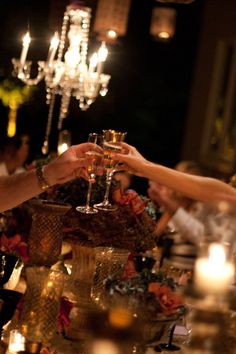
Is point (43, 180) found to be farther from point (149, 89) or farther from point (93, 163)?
point (149, 89)

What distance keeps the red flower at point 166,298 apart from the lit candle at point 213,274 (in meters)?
0.24

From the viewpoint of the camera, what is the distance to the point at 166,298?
202 centimetres

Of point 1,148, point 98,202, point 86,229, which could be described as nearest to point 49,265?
point 86,229

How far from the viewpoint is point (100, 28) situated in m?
7.62

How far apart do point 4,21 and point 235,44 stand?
613 centimetres

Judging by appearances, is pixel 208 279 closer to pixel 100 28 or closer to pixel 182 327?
pixel 182 327

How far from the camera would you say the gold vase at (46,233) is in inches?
99.4

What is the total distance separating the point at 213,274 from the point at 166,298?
32 cm

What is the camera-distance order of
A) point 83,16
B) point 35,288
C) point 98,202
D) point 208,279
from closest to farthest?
point 208,279, point 35,288, point 98,202, point 83,16

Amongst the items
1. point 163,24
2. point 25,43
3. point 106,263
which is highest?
point 163,24

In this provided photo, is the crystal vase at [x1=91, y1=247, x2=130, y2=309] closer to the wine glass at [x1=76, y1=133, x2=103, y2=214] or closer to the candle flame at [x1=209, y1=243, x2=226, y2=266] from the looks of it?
the wine glass at [x1=76, y1=133, x2=103, y2=214]

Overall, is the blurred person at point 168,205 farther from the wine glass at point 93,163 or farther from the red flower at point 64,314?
the red flower at point 64,314

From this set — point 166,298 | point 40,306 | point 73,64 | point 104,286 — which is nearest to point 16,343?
point 40,306

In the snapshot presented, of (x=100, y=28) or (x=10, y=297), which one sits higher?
(x=100, y=28)
